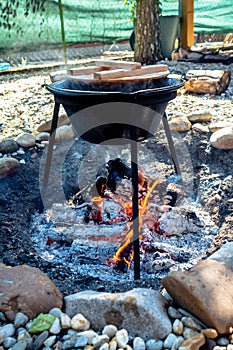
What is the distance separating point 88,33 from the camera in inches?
330

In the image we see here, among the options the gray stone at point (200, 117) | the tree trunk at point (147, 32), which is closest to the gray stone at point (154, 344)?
the gray stone at point (200, 117)

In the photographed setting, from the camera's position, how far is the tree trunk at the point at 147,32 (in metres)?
6.20

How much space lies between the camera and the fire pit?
83.5 inches

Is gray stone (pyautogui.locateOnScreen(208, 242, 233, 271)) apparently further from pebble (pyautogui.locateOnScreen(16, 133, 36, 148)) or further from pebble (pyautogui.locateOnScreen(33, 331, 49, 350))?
Answer: pebble (pyautogui.locateOnScreen(16, 133, 36, 148))

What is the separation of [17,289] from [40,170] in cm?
168

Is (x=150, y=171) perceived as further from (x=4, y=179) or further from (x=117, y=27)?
(x=117, y=27)

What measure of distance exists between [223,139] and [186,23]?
4876mm

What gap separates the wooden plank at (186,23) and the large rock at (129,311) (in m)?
6.43

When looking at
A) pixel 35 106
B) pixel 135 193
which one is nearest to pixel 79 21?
pixel 35 106

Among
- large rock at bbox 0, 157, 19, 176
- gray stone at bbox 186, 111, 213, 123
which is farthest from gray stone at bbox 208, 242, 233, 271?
gray stone at bbox 186, 111, 213, 123

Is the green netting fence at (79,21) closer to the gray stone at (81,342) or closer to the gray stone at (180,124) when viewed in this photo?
the gray stone at (180,124)

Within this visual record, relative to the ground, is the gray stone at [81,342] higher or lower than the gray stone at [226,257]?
lower

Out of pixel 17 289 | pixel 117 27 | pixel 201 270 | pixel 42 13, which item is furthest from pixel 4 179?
pixel 117 27

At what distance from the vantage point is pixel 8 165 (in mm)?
3152
